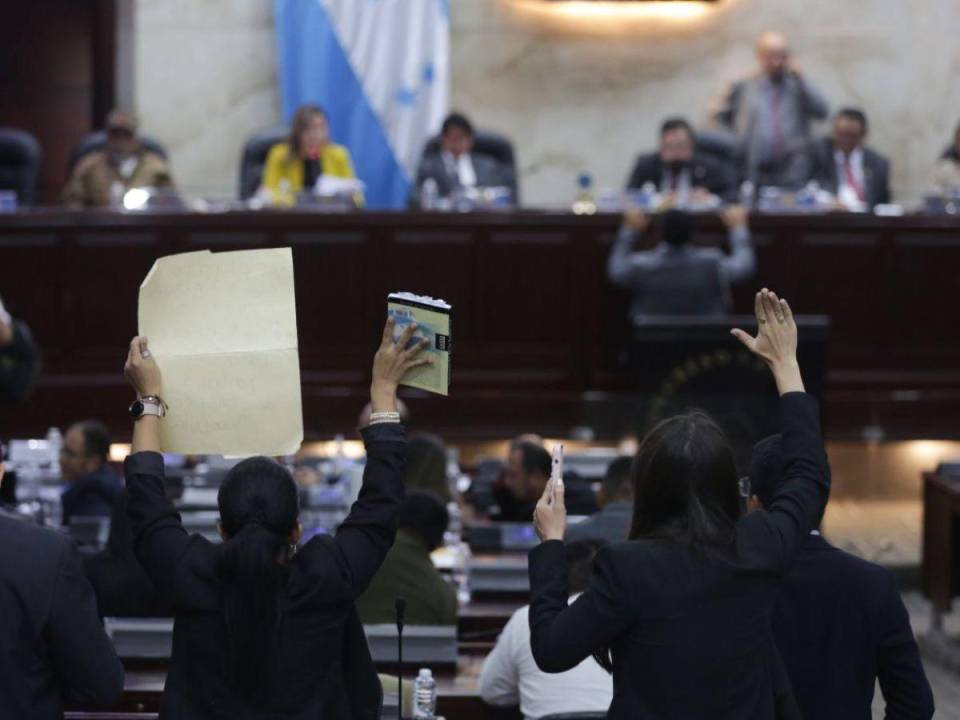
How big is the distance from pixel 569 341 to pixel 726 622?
24.7 ft

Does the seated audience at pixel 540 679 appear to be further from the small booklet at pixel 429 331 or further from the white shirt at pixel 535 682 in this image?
the small booklet at pixel 429 331

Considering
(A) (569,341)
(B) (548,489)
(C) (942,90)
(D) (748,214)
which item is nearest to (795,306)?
(D) (748,214)

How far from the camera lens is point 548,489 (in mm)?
3027

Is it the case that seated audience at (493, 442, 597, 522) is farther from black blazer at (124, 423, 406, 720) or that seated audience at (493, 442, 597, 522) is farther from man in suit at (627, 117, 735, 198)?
man in suit at (627, 117, 735, 198)

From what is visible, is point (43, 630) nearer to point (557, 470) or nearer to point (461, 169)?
point (557, 470)

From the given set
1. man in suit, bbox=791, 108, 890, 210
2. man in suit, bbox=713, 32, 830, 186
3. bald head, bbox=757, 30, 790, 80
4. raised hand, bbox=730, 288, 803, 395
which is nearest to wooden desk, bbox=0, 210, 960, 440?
man in suit, bbox=791, 108, 890, 210

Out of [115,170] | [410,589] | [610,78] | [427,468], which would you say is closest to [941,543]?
[427,468]

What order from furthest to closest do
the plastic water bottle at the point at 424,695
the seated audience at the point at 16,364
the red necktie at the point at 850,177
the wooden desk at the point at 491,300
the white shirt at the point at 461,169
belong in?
the red necktie at the point at 850,177, the white shirt at the point at 461,169, the wooden desk at the point at 491,300, the seated audience at the point at 16,364, the plastic water bottle at the point at 424,695

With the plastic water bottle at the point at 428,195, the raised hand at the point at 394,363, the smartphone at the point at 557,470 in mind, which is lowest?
the smartphone at the point at 557,470

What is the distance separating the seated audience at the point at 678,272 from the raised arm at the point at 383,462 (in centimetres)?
660

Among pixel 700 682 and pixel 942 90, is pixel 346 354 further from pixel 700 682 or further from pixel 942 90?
pixel 700 682

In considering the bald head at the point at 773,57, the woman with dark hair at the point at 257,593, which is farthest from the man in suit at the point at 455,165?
the woman with dark hair at the point at 257,593

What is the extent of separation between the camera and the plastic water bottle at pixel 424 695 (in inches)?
159

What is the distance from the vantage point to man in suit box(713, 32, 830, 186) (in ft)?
39.5
